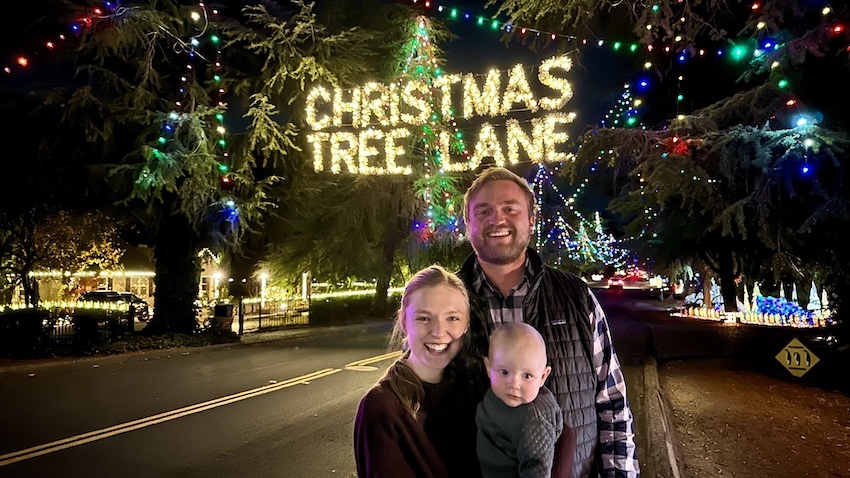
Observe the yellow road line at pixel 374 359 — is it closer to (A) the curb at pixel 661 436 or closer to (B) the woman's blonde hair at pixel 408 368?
(A) the curb at pixel 661 436

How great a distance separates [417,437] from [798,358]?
9.90 m

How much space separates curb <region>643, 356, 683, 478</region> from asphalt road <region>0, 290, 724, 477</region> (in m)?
0.16

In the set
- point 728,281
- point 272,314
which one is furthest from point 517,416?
point 728,281

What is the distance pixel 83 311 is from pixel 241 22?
9.84m

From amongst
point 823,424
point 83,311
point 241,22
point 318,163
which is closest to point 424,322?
point 823,424

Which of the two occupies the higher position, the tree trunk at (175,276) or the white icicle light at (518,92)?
the white icicle light at (518,92)

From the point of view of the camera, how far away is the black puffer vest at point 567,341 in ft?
7.81

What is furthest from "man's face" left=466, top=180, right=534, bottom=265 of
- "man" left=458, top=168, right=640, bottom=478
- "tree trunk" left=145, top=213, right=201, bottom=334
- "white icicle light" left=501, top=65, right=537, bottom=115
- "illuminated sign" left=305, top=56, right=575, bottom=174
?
"tree trunk" left=145, top=213, right=201, bottom=334

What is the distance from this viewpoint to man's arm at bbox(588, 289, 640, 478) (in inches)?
96.8

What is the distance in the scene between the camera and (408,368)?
2117 mm

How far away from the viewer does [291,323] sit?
23.7 m

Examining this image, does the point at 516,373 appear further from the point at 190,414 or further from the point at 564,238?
the point at 564,238

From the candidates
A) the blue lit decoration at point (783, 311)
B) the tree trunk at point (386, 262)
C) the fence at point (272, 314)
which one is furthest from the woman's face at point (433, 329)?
the tree trunk at point (386, 262)

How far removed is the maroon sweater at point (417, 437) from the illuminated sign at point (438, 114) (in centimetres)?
1105
